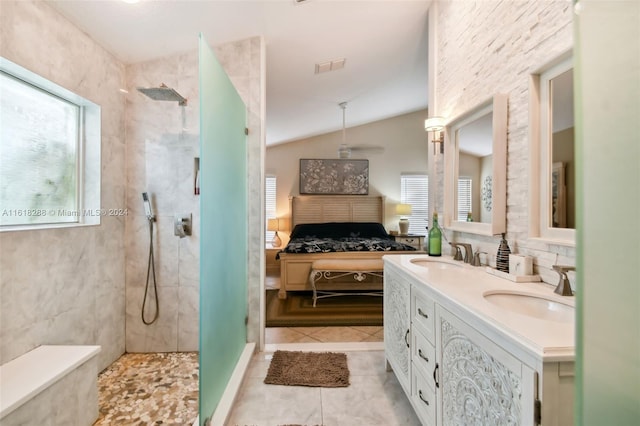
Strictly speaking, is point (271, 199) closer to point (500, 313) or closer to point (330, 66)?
point (330, 66)

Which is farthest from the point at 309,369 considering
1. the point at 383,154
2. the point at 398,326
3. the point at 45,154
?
the point at 383,154

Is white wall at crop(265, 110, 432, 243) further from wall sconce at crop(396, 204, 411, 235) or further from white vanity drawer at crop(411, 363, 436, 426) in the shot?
white vanity drawer at crop(411, 363, 436, 426)

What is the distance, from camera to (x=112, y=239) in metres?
2.02

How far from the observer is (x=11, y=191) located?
4.75 feet

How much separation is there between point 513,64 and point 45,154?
2.70 m

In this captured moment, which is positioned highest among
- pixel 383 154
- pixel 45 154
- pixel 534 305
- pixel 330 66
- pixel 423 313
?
pixel 330 66

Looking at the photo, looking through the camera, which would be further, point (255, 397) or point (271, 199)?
point (271, 199)

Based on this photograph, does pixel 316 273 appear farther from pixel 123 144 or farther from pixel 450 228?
pixel 123 144

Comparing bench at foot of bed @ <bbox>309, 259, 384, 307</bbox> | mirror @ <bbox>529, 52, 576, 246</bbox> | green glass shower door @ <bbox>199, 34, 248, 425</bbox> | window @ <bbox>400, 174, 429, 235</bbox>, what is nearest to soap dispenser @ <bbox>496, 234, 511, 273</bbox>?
mirror @ <bbox>529, 52, 576, 246</bbox>

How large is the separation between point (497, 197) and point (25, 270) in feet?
8.27

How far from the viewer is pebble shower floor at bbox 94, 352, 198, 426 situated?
1.53 meters

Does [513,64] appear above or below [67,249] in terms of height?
above

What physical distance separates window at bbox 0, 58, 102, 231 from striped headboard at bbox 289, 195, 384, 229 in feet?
12.2

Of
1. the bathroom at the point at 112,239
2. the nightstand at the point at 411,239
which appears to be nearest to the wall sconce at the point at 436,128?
the bathroom at the point at 112,239
